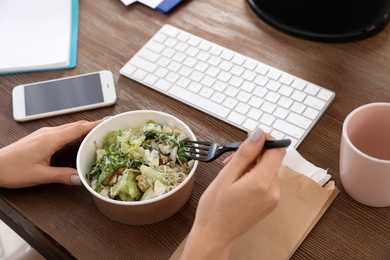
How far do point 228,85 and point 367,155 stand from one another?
32 centimetres

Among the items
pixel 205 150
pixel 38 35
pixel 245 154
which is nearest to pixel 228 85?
pixel 205 150

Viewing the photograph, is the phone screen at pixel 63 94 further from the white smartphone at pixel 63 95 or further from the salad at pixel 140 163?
the salad at pixel 140 163

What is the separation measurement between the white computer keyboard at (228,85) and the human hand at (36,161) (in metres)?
0.21

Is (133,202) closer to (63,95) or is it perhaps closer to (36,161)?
(36,161)

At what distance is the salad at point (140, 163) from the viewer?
0.75m

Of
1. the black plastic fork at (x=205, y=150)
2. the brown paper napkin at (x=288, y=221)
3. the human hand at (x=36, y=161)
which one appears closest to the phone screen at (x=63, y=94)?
the human hand at (x=36, y=161)

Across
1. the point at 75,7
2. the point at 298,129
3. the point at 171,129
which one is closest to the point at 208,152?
the point at 171,129

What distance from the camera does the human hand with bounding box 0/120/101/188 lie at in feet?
2.64

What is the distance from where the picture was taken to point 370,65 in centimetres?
99

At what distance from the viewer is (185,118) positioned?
0.92 metres

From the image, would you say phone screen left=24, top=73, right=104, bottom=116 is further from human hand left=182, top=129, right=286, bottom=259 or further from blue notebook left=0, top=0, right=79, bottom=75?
human hand left=182, top=129, right=286, bottom=259

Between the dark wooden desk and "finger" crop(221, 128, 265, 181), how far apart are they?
0.16 metres

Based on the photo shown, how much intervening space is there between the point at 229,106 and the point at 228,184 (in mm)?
299

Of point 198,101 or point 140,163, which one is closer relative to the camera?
point 140,163
